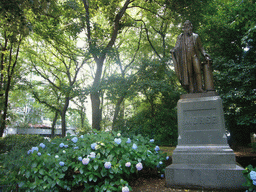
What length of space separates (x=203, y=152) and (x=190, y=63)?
2.58 metres

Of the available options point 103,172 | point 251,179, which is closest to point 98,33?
point 103,172

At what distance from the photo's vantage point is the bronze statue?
5.65 m

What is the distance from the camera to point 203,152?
4.58m

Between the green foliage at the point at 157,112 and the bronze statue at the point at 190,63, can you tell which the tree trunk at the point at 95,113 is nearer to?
the green foliage at the point at 157,112

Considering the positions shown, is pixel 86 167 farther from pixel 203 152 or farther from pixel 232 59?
pixel 232 59

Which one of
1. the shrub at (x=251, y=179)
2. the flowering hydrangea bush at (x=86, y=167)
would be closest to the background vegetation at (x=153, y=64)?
the flowering hydrangea bush at (x=86, y=167)

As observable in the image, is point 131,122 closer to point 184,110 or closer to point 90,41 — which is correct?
point 90,41

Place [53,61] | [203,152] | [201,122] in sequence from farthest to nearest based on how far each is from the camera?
[53,61], [201,122], [203,152]

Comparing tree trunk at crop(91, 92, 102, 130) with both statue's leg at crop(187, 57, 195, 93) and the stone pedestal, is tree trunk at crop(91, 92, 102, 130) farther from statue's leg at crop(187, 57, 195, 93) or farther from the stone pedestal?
the stone pedestal

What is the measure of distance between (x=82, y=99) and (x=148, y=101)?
550cm

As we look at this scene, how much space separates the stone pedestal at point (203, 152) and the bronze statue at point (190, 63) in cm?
49

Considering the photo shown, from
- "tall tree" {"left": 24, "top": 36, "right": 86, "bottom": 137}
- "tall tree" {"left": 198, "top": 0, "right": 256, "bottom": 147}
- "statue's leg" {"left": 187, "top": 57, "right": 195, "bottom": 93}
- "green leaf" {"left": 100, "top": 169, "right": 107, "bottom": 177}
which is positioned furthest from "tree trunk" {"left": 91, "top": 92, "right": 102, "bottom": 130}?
"green leaf" {"left": 100, "top": 169, "right": 107, "bottom": 177}

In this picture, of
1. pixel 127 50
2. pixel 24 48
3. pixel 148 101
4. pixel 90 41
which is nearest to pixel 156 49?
pixel 127 50

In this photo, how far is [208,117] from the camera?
4.94 metres
